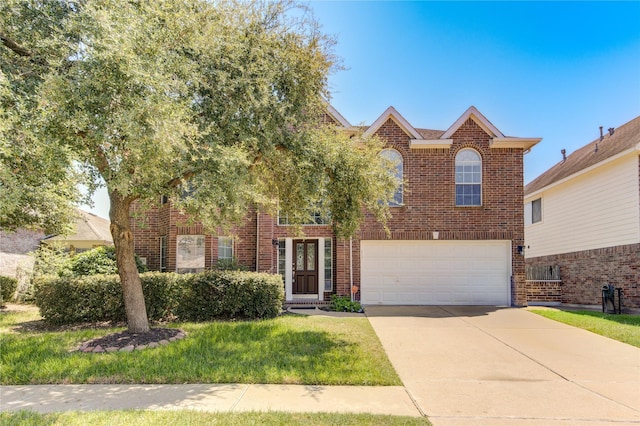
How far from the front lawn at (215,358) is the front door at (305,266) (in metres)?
5.10

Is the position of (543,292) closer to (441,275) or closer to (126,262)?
(441,275)

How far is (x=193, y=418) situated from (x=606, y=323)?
11.3 meters

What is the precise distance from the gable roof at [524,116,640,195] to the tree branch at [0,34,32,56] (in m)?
16.0

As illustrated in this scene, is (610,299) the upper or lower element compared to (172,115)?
lower

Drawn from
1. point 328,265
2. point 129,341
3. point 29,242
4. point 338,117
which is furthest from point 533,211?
point 29,242

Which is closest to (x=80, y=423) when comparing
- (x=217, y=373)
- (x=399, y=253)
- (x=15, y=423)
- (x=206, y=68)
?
(x=15, y=423)

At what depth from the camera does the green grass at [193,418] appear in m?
4.51

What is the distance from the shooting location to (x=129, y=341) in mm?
7945

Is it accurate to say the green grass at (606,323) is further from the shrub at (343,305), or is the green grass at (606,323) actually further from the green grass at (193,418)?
the green grass at (193,418)

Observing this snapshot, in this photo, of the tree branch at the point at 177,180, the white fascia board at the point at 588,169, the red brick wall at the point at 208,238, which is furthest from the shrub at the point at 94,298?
the white fascia board at the point at 588,169

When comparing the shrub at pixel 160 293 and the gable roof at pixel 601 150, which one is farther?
the gable roof at pixel 601 150

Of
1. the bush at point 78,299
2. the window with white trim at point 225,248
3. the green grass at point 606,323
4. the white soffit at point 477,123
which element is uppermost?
the white soffit at point 477,123

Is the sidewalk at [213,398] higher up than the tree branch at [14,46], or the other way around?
the tree branch at [14,46]

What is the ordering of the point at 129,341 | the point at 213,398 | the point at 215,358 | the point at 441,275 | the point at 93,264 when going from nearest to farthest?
the point at 213,398, the point at 215,358, the point at 129,341, the point at 93,264, the point at 441,275
